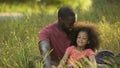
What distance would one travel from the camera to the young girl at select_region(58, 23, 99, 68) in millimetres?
5848

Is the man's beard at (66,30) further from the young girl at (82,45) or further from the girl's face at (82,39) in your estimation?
the girl's face at (82,39)

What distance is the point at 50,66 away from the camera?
5898 millimetres

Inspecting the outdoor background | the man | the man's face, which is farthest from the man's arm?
the man's face

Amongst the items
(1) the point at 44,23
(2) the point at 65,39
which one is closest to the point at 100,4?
(1) the point at 44,23

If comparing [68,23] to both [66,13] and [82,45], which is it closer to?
[66,13]

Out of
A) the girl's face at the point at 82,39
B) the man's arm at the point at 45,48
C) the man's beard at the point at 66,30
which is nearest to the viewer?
the girl's face at the point at 82,39

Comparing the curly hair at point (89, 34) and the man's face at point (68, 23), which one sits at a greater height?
the man's face at point (68, 23)

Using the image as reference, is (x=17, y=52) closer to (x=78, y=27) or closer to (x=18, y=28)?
(x=78, y=27)

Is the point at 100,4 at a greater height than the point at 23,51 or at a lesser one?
lesser

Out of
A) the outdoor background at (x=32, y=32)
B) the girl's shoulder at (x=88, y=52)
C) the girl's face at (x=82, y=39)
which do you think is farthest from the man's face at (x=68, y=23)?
the outdoor background at (x=32, y=32)

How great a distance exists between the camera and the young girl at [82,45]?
5.85 meters

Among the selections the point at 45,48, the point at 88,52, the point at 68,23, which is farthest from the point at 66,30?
the point at 88,52

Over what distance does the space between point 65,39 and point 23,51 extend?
673 mm

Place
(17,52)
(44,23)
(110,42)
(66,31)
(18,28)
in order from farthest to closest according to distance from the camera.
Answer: (44,23) → (18,28) → (110,42) → (66,31) → (17,52)
